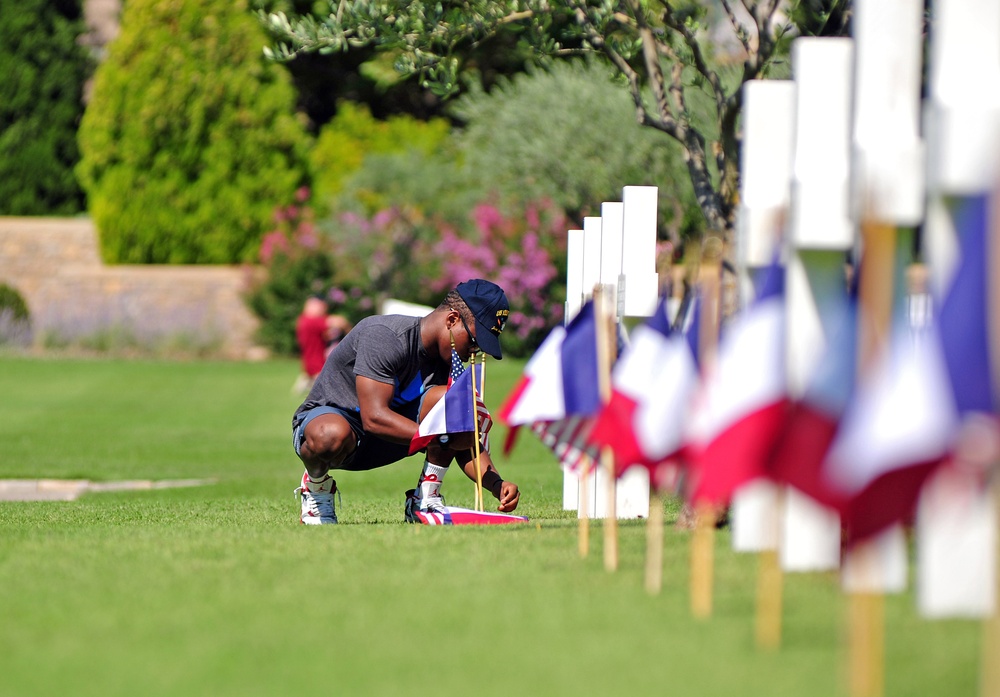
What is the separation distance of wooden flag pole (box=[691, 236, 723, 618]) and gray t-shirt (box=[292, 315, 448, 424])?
3.06 meters

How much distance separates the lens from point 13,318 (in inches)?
1293

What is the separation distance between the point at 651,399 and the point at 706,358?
0.98ft

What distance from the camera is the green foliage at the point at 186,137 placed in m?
34.8

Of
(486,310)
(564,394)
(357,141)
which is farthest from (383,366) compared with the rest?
(357,141)

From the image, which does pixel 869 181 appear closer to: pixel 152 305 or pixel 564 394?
pixel 564 394

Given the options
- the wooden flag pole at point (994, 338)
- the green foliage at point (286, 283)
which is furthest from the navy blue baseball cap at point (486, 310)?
the green foliage at point (286, 283)

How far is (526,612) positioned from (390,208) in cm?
2793

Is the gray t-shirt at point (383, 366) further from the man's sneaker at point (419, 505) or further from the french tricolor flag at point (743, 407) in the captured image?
the french tricolor flag at point (743, 407)

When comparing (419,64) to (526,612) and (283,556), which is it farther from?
(526,612)

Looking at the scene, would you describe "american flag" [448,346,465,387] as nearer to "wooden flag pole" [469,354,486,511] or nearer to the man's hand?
"wooden flag pole" [469,354,486,511]

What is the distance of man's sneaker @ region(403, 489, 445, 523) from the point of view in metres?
8.65

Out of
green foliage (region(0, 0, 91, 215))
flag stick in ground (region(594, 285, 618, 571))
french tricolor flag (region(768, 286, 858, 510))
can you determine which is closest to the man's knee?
flag stick in ground (region(594, 285, 618, 571))

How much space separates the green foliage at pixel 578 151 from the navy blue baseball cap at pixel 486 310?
2006cm

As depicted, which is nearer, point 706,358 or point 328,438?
point 706,358
